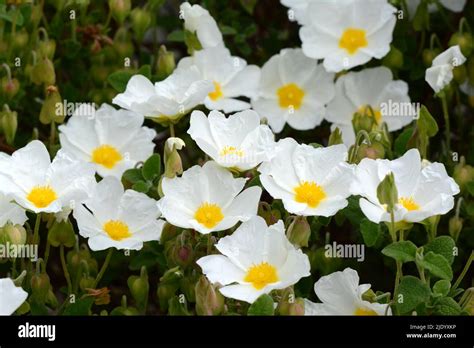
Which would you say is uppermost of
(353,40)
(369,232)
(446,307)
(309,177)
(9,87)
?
(353,40)

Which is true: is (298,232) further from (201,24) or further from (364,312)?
(201,24)

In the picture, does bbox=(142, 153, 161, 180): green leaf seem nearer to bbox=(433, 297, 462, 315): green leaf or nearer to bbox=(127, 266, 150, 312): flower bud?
bbox=(127, 266, 150, 312): flower bud

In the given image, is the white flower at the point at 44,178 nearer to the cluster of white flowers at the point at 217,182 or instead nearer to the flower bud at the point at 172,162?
the cluster of white flowers at the point at 217,182

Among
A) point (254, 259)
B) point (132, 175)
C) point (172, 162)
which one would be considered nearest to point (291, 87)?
point (132, 175)

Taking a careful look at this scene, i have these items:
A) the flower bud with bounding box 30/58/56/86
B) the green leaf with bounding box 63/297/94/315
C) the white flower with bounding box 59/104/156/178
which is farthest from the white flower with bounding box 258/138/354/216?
the flower bud with bounding box 30/58/56/86

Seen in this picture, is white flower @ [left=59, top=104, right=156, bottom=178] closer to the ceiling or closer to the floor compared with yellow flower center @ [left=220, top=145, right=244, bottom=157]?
closer to the ceiling
